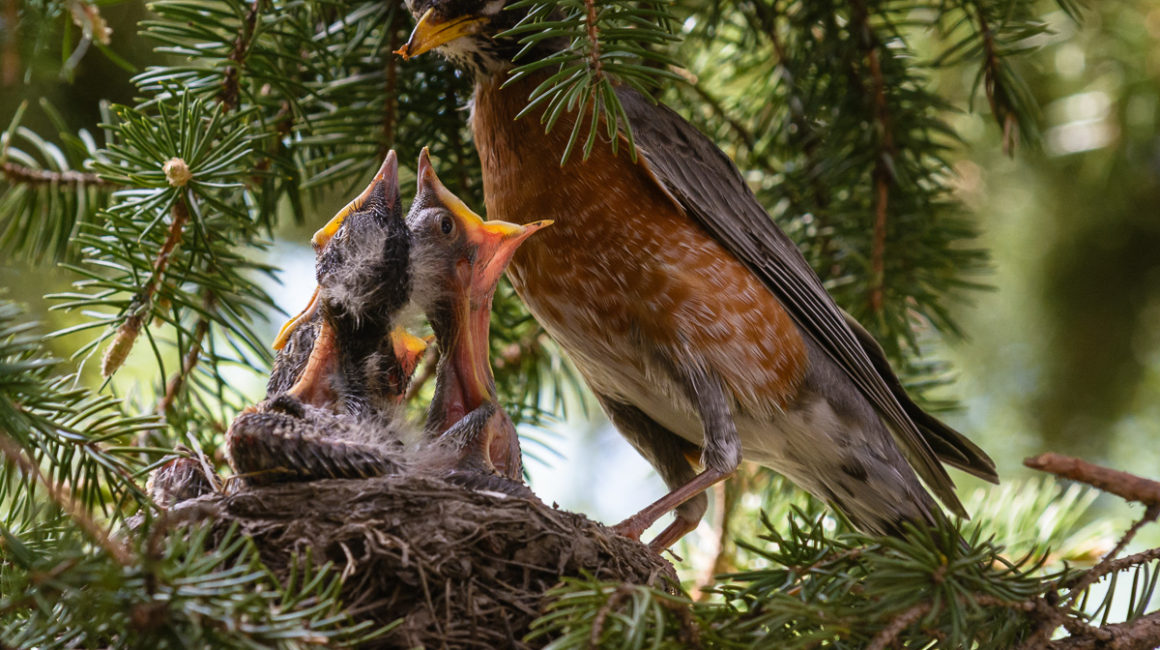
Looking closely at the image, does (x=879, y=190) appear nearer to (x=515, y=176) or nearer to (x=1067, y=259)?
(x=515, y=176)

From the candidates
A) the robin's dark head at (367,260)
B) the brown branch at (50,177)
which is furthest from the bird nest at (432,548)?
the brown branch at (50,177)

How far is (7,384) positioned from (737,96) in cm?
193

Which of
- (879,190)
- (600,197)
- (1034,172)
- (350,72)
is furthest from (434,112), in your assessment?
(1034,172)

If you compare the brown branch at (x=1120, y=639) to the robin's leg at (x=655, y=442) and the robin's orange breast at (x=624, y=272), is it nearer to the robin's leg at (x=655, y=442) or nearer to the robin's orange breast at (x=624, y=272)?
the robin's orange breast at (x=624, y=272)

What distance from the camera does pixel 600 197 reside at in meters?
2.09

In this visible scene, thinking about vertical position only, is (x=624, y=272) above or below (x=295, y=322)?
above

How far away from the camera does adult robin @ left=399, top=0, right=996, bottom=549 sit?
210cm

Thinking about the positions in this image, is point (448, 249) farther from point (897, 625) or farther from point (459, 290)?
point (897, 625)

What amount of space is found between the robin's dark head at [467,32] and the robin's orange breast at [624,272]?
0.07 meters

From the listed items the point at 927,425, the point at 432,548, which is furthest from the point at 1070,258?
the point at 432,548

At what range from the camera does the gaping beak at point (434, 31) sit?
6.27 ft

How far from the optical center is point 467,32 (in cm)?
209

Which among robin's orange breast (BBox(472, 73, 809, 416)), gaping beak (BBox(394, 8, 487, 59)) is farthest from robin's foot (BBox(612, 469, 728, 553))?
gaping beak (BBox(394, 8, 487, 59))

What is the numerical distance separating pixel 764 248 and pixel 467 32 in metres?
0.77
